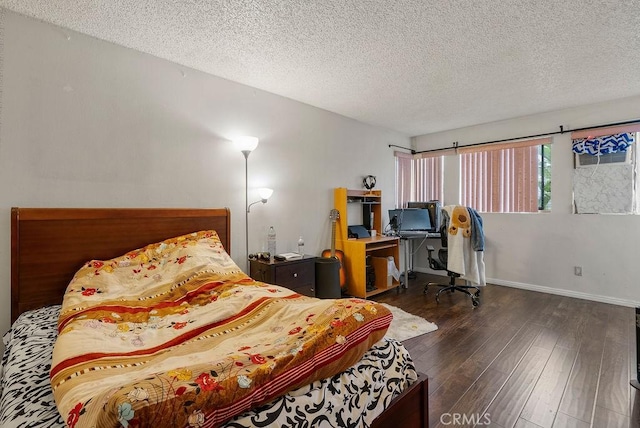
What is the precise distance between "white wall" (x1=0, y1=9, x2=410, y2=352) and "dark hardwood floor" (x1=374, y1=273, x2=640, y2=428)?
190cm

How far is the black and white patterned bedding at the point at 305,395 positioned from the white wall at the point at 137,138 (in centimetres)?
121

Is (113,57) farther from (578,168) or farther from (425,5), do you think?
Answer: (578,168)

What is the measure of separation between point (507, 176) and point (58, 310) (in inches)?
202

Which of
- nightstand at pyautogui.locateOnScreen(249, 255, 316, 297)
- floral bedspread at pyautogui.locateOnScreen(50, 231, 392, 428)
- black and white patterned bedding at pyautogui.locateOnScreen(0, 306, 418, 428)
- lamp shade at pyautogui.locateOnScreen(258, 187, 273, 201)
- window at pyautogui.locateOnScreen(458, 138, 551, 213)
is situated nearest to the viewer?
floral bedspread at pyautogui.locateOnScreen(50, 231, 392, 428)

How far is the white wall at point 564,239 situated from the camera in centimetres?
344

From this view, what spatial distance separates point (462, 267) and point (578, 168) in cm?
199

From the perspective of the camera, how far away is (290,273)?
2.95 m

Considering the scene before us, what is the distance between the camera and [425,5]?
6.11 ft

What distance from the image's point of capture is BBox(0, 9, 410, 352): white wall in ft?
6.41

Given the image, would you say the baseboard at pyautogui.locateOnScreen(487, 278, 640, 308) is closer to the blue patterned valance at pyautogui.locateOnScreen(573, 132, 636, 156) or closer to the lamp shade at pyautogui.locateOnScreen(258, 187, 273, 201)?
the blue patterned valance at pyautogui.locateOnScreen(573, 132, 636, 156)

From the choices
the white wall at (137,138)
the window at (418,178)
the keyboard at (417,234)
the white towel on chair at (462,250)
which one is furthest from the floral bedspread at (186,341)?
the window at (418,178)

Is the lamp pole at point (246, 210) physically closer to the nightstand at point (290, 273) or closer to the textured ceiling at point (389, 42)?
the nightstand at point (290, 273)

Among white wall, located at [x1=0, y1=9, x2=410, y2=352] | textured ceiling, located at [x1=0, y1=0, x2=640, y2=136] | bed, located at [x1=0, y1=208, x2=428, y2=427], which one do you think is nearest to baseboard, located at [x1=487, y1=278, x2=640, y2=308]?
textured ceiling, located at [x1=0, y1=0, x2=640, y2=136]

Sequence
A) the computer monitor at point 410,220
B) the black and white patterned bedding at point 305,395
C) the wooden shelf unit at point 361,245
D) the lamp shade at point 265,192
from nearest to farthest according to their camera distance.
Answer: the black and white patterned bedding at point 305,395 < the lamp shade at point 265,192 < the wooden shelf unit at point 361,245 < the computer monitor at point 410,220
